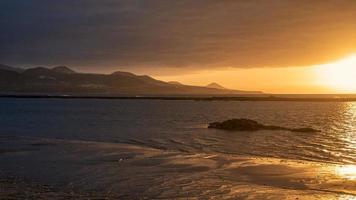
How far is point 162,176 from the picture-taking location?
22.7 m

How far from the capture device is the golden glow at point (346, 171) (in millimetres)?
22395

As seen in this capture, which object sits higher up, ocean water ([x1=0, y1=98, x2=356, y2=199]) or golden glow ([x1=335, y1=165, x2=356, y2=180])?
golden glow ([x1=335, y1=165, x2=356, y2=180])

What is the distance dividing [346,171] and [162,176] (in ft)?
33.0

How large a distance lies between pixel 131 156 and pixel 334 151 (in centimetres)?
1563

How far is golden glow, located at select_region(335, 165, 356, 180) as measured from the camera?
22395 millimetres

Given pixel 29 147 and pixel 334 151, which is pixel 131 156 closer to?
pixel 29 147

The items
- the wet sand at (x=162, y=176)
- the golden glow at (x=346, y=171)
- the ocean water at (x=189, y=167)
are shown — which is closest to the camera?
the wet sand at (x=162, y=176)

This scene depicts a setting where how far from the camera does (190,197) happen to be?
707 inches

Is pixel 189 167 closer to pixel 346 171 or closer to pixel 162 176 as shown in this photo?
pixel 162 176

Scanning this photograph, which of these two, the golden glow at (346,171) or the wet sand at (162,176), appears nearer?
the wet sand at (162,176)

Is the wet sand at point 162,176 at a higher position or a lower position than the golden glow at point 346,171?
lower

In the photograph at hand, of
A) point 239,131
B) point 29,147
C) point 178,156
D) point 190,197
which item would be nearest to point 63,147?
point 29,147

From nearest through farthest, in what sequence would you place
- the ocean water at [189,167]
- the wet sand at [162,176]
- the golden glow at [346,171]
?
the wet sand at [162,176], the ocean water at [189,167], the golden glow at [346,171]

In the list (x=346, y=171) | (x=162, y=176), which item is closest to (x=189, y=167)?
(x=162, y=176)
